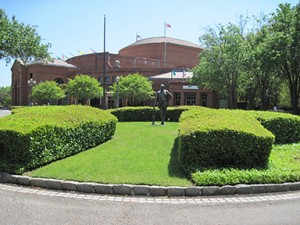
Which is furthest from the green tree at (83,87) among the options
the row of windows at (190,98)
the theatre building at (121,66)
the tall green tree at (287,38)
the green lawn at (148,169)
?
the green lawn at (148,169)

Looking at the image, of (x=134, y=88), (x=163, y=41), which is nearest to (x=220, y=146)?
(x=134, y=88)

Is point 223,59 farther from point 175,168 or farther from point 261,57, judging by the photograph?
point 175,168

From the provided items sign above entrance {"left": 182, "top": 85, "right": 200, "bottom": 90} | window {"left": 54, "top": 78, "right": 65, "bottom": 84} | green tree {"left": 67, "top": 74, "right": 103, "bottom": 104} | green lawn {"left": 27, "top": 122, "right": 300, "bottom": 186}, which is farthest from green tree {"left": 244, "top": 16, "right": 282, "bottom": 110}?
window {"left": 54, "top": 78, "right": 65, "bottom": 84}

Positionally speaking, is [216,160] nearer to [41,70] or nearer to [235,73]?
[235,73]

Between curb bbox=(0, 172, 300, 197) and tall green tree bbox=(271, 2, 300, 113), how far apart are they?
728 inches

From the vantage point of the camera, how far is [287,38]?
22.4 meters

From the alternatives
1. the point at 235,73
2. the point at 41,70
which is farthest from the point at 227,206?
the point at 41,70

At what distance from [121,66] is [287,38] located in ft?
167

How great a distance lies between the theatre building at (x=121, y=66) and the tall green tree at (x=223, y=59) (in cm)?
1282

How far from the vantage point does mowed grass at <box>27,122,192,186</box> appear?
654cm

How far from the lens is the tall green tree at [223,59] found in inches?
1254

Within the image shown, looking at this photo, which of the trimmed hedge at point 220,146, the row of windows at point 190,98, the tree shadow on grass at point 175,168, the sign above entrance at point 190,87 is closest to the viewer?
the tree shadow on grass at point 175,168

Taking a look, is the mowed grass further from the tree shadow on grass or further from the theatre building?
the theatre building

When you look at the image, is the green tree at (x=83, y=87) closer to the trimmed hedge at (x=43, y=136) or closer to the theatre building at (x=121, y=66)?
the theatre building at (x=121, y=66)
